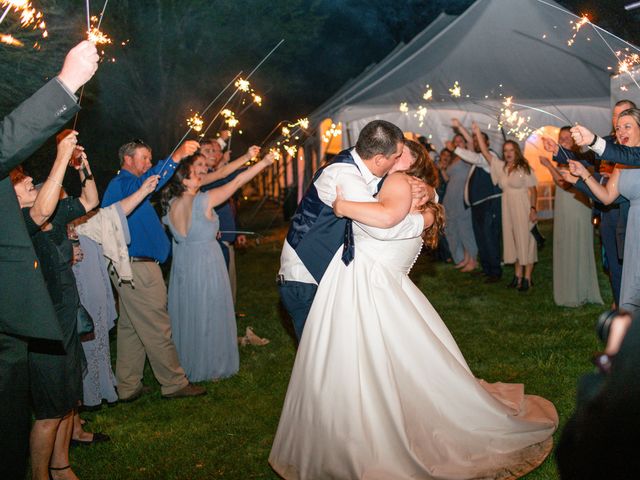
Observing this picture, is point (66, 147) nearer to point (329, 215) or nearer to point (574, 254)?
point (329, 215)

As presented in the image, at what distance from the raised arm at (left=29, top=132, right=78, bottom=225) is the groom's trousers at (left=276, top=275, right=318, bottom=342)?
64.2 inches

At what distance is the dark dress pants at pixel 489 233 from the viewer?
32.9 feet

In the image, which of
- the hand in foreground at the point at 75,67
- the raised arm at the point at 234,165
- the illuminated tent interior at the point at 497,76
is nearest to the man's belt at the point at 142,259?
the raised arm at the point at 234,165

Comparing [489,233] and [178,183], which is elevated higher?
[178,183]

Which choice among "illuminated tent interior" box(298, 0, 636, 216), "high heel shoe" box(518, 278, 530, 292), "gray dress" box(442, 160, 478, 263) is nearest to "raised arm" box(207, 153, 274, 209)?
"high heel shoe" box(518, 278, 530, 292)

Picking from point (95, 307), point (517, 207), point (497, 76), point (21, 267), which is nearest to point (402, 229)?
point (21, 267)

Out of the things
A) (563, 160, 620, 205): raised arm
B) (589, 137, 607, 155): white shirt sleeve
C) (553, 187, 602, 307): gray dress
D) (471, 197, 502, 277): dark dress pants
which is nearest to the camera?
(589, 137, 607, 155): white shirt sleeve

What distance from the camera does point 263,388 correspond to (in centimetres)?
581

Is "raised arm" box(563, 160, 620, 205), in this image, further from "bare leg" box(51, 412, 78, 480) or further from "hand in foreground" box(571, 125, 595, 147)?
"bare leg" box(51, 412, 78, 480)

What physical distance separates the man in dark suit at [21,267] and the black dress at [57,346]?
0.82m

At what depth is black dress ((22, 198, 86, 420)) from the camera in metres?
3.60

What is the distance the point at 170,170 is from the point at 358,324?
7.32 ft

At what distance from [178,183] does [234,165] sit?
22.0 inches

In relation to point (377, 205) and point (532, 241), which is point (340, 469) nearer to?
point (377, 205)
